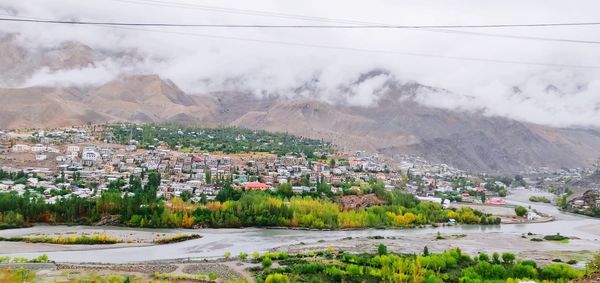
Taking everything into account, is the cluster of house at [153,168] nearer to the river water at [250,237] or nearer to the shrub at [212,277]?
the river water at [250,237]

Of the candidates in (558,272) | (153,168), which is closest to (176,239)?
(558,272)

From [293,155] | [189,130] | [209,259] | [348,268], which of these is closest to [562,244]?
[348,268]

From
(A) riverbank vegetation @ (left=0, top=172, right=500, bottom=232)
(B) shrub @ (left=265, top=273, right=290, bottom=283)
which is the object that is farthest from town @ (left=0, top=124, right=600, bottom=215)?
(B) shrub @ (left=265, top=273, right=290, bottom=283)

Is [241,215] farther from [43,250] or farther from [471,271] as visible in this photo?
[471,271]

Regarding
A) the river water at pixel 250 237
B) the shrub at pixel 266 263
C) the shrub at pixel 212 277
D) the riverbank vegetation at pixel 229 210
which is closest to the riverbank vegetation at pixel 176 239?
the river water at pixel 250 237

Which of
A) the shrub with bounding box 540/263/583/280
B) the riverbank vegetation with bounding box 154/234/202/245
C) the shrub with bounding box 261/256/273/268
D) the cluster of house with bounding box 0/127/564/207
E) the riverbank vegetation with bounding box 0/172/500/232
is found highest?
the cluster of house with bounding box 0/127/564/207

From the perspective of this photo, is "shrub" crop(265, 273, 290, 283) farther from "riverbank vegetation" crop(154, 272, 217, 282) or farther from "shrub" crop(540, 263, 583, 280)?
"shrub" crop(540, 263, 583, 280)

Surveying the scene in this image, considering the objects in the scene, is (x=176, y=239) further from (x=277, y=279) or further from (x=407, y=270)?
(x=407, y=270)
